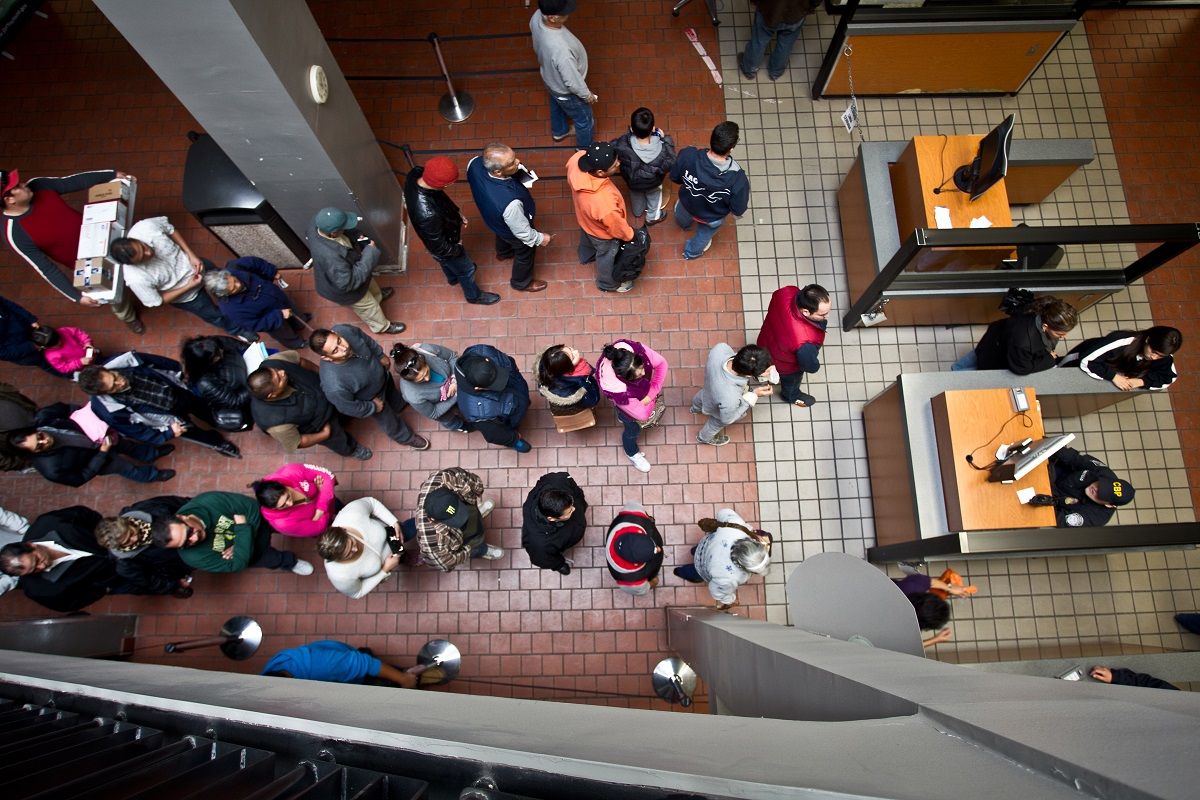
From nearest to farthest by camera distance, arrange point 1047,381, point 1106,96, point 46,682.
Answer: point 46,682, point 1047,381, point 1106,96

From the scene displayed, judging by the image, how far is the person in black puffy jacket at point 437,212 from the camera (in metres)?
4.14

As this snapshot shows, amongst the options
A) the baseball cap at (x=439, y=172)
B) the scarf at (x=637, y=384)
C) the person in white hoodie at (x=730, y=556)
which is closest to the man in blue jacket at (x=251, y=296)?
A: the baseball cap at (x=439, y=172)

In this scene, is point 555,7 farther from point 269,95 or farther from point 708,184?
point 269,95

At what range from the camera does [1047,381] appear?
433 centimetres

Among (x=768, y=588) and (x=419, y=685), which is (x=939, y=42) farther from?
(x=419, y=685)

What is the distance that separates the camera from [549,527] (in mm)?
3752

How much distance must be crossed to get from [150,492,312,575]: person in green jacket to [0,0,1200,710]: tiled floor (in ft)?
2.41

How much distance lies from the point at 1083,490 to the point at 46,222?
7.95m

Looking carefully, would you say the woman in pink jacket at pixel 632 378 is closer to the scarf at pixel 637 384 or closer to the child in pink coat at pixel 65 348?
the scarf at pixel 637 384

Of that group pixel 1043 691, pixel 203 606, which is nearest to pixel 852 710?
pixel 1043 691

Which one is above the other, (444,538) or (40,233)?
(40,233)

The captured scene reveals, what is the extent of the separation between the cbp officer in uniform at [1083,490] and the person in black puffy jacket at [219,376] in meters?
5.78

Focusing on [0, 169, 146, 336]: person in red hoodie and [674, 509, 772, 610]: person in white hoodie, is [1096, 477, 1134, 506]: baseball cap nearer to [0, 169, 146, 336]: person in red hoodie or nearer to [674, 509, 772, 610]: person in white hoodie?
[674, 509, 772, 610]: person in white hoodie

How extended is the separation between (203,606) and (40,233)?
10.5 ft
